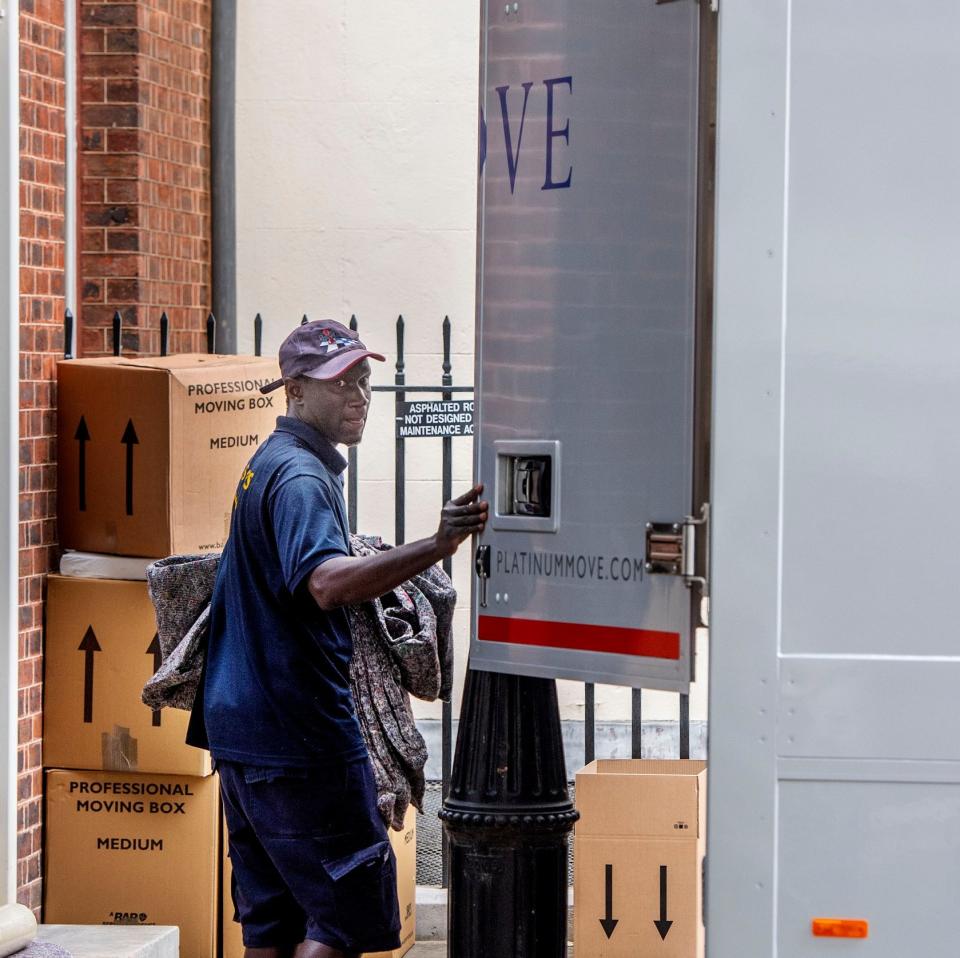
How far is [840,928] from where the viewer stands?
2525 millimetres

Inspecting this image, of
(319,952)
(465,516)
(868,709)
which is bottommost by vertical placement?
(319,952)

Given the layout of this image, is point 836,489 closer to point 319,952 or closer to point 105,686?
point 319,952

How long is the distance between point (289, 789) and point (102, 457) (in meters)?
1.89

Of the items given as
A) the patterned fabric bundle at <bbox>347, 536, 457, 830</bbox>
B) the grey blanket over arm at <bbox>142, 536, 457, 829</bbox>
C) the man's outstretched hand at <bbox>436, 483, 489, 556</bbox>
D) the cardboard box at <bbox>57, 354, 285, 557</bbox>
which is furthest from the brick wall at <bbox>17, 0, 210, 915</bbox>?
the man's outstretched hand at <bbox>436, 483, 489, 556</bbox>

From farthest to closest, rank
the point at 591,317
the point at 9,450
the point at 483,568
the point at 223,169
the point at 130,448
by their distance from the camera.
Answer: the point at 223,169 → the point at 130,448 → the point at 9,450 → the point at 483,568 → the point at 591,317

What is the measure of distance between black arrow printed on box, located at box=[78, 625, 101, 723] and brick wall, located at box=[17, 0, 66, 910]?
0.58 ft

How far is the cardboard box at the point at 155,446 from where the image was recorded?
533 cm

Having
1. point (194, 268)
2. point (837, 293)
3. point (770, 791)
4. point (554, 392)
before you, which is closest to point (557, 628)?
point (554, 392)

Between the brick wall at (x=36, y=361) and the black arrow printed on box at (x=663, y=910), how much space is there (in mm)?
2144

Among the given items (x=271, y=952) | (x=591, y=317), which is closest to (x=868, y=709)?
(x=591, y=317)

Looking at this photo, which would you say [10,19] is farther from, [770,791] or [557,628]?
[770,791]

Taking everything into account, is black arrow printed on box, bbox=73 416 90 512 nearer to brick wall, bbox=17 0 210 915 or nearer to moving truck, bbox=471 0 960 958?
brick wall, bbox=17 0 210 915

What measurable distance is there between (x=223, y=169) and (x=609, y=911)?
4.19m

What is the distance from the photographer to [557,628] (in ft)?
10.6
